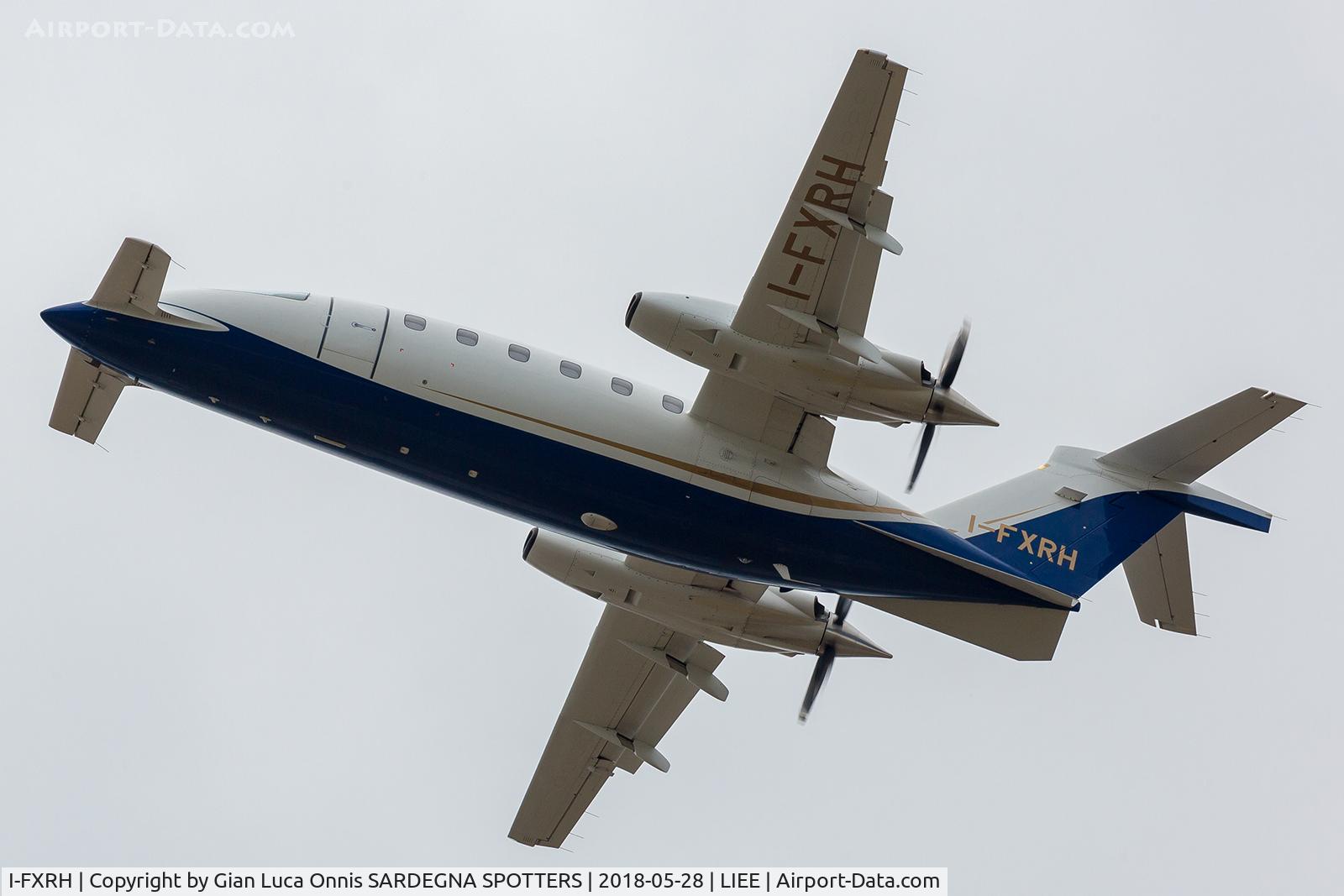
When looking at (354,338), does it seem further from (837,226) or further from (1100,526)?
(1100,526)

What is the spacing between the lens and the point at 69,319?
21.6 metres

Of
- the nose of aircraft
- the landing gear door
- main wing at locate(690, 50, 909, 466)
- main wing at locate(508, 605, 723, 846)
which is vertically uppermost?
main wing at locate(690, 50, 909, 466)

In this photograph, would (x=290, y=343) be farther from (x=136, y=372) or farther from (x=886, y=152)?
(x=886, y=152)

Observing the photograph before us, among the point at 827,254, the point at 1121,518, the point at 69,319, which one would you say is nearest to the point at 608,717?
the point at 1121,518

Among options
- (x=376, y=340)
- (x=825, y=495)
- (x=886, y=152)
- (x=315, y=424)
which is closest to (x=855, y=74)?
(x=886, y=152)

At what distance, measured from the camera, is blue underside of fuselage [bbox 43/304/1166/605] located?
22.1 metres

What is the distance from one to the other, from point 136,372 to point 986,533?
16.0 meters

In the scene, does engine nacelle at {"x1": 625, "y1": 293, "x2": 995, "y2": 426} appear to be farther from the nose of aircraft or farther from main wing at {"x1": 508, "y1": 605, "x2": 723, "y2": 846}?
the nose of aircraft

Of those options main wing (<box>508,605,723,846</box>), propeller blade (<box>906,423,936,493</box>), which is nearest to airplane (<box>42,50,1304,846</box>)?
propeller blade (<box>906,423,936,493</box>)

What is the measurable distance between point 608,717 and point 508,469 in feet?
27.6

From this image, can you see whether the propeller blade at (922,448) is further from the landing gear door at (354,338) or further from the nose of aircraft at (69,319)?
the nose of aircraft at (69,319)

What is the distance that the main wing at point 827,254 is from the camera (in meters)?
20.9

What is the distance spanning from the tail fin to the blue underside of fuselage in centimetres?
205

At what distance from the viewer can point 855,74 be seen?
2062cm
